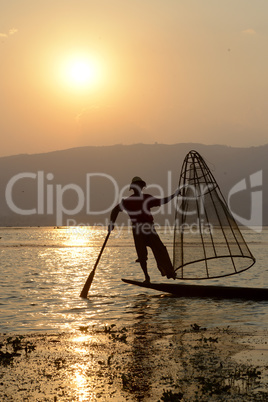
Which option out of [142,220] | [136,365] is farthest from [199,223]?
[136,365]

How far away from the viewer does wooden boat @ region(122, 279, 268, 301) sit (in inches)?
657

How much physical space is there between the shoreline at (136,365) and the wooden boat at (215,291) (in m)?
4.22

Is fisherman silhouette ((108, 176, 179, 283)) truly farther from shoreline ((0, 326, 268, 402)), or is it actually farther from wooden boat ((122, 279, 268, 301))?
shoreline ((0, 326, 268, 402))

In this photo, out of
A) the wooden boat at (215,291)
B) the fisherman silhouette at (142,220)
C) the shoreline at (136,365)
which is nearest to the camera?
the shoreline at (136,365)

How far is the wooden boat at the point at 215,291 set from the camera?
1669 centimetres

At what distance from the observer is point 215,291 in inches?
679

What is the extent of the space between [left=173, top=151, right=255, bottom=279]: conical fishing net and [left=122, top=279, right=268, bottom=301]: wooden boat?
0.34 m

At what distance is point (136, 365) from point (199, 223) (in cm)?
952

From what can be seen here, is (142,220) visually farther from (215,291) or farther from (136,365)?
(136,365)

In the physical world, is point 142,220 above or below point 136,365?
above

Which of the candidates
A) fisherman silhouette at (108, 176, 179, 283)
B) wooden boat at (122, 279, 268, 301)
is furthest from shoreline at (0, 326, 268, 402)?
fisherman silhouette at (108, 176, 179, 283)

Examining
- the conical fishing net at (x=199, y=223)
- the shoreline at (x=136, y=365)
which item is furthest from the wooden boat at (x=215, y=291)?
the shoreline at (x=136, y=365)

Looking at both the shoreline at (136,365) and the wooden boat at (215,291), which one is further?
the wooden boat at (215,291)

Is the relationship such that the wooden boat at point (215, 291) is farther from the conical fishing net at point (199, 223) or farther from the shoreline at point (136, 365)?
the shoreline at point (136, 365)
